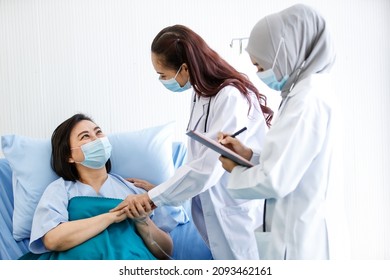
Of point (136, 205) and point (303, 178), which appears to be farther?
point (136, 205)

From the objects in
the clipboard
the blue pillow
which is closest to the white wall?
the blue pillow

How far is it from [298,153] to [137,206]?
0.67 m

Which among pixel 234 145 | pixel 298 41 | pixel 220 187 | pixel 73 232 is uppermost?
pixel 298 41

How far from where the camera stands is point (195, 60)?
5.63 feet

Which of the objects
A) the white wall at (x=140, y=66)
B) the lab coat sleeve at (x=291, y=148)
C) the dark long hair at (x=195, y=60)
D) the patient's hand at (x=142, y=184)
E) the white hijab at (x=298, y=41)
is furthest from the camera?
the white wall at (x=140, y=66)

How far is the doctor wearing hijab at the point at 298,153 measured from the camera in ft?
4.03

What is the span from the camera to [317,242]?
1.30m

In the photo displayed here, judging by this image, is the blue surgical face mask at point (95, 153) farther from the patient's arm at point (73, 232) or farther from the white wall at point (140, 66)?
the white wall at point (140, 66)

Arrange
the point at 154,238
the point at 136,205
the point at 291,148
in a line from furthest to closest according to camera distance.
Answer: the point at 154,238, the point at 136,205, the point at 291,148

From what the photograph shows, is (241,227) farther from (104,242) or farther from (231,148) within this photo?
(104,242)

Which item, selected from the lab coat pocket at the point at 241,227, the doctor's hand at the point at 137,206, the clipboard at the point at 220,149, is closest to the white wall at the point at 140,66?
the doctor's hand at the point at 137,206

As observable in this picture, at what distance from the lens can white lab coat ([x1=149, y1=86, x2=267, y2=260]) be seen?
1.60 m

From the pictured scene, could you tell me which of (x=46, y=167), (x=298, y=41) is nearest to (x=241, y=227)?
(x=298, y=41)

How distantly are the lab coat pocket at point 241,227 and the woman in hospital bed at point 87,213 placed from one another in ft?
0.93
